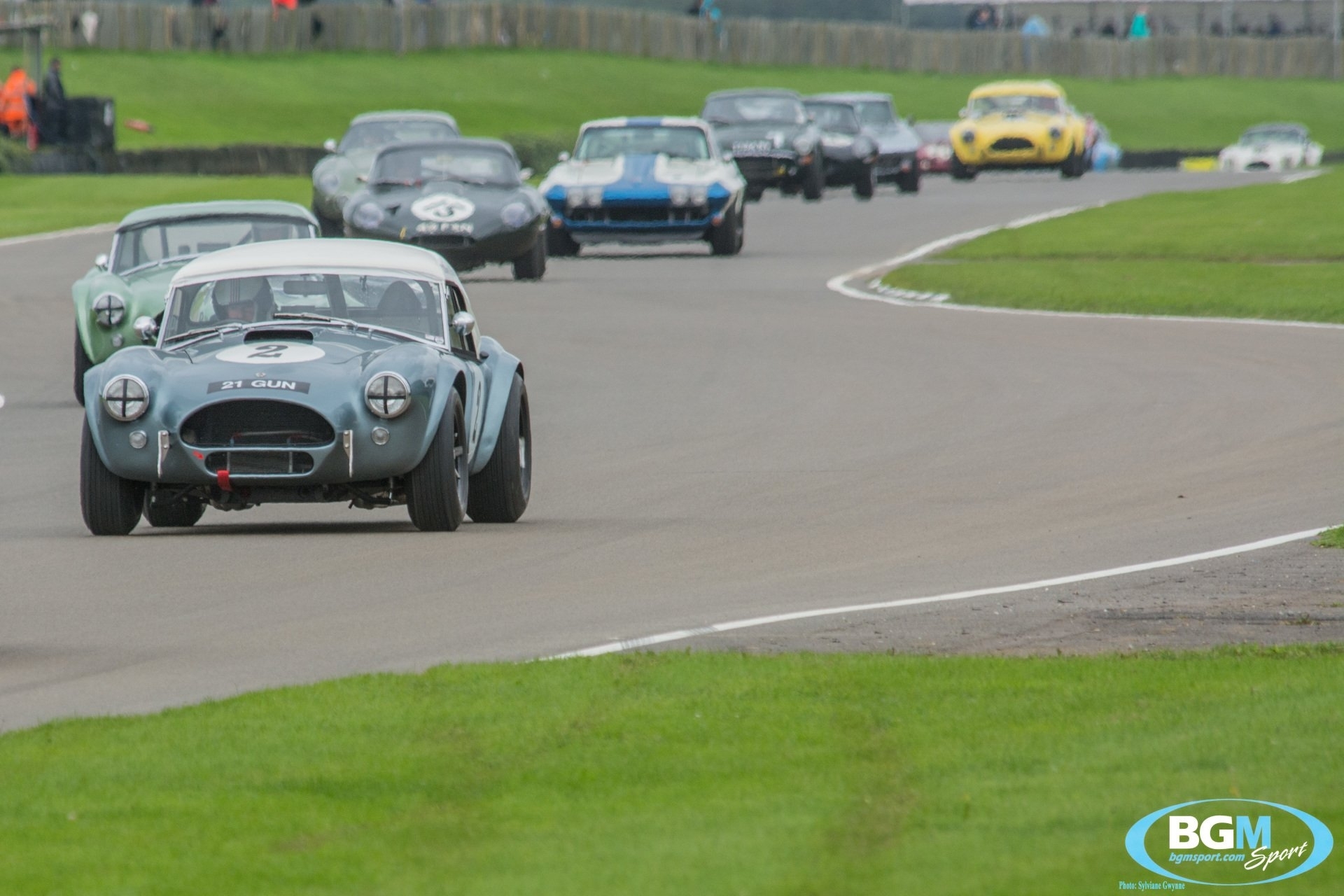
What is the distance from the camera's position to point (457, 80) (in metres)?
66.2

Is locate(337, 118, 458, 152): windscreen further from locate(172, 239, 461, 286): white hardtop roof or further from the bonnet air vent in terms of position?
the bonnet air vent

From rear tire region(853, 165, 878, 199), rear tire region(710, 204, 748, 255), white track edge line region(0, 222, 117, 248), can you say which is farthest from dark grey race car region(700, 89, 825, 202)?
white track edge line region(0, 222, 117, 248)

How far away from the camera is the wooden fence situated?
208 ft

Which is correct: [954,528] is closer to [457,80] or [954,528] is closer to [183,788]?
[183,788]

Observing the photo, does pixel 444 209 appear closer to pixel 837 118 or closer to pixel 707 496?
pixel 707 496

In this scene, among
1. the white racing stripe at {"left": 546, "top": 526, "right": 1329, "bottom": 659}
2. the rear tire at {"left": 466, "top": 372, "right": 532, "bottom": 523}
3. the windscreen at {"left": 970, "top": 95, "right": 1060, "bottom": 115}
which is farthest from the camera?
the windscreen at {"left": 970, "top": 95, "right": 1060, "bottom": 115}

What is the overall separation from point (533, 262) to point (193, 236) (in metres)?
8.95

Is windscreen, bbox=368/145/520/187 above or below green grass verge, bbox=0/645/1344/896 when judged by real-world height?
above

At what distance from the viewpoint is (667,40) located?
75812 millimetres

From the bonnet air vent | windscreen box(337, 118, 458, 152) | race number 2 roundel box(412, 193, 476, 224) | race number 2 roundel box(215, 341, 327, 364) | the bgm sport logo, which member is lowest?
the bgm sport logo

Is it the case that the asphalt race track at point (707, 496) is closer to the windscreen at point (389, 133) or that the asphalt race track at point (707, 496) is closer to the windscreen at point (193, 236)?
the windscreen at point (193, 236)

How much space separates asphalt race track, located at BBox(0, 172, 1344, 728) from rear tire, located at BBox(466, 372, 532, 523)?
0.44ft

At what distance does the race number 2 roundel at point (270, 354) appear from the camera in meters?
10.0

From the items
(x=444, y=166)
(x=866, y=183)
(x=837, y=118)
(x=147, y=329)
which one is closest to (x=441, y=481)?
(x=147, y=329)
